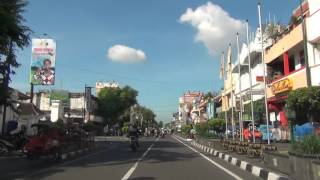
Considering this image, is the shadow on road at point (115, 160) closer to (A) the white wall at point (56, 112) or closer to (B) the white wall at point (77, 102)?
(A) the white wall at point (56, 112)

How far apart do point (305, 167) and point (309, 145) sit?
652 millimetres

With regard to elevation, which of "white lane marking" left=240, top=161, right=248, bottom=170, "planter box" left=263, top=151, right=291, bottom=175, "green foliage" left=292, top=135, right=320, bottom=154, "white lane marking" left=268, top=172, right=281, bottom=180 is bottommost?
"white lane marking" left=268, top=172, right=281, bottom=180

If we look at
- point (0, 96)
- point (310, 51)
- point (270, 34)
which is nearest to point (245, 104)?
point (270, 34)

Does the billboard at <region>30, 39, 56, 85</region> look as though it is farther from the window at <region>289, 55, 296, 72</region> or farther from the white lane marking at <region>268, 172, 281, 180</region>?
the white lane marking at <region>268, 172, 281, 180</region>

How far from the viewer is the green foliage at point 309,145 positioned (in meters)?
12.3

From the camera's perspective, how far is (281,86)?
42.8 m

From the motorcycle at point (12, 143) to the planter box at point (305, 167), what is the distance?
1821cm

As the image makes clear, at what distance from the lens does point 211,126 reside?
62906 mm

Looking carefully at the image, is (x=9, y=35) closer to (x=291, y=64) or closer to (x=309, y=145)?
(x=309, y=145)

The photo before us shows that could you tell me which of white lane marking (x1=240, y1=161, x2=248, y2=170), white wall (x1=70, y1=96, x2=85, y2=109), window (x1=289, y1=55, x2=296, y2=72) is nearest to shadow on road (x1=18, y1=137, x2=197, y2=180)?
white lane marking (x1=240, y1=161, x2=248, y2=170)

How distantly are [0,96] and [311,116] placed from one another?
2000cm

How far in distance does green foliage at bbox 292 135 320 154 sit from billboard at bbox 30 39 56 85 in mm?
37088

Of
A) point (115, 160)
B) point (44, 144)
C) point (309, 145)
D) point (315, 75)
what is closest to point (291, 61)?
point (315, 75)

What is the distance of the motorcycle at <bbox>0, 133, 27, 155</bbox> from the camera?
2800 centimetres
